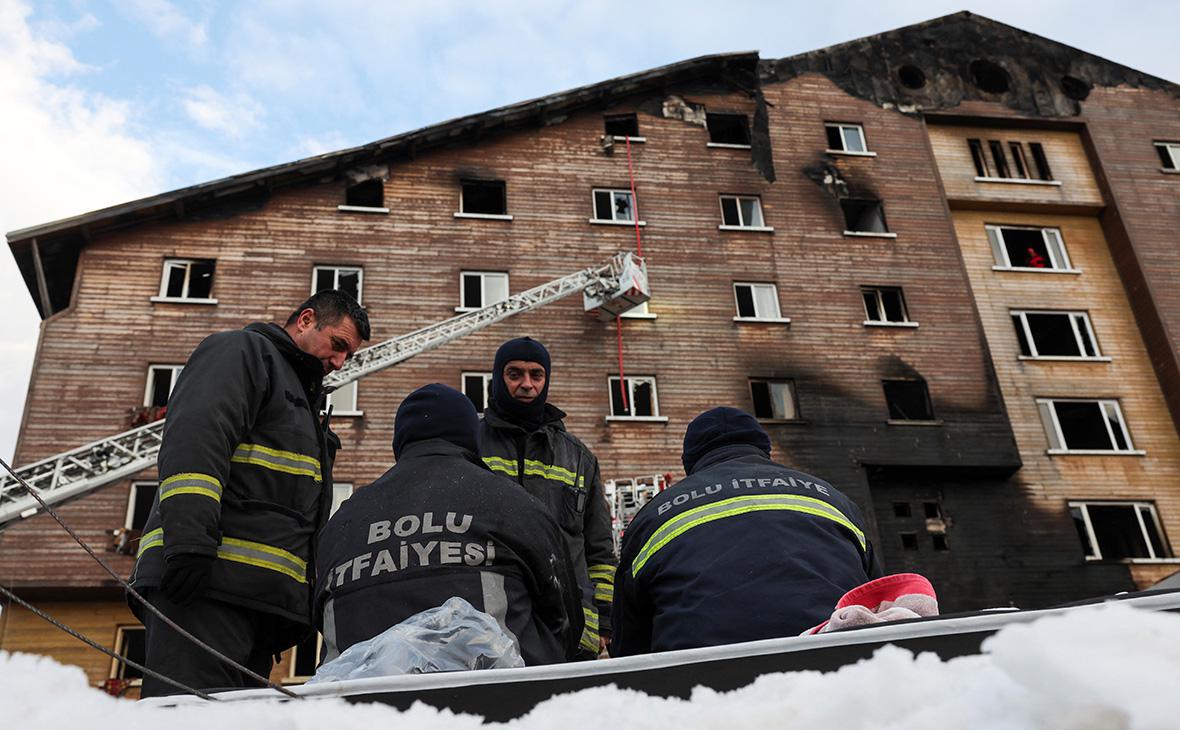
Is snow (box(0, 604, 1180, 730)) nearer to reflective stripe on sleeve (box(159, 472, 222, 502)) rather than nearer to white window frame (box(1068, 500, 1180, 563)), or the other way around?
reflective stripe on sleeve (box(159, 472, 222, 502))

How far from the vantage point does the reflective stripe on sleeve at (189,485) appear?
3369 millimetres

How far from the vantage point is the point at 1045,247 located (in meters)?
23.5

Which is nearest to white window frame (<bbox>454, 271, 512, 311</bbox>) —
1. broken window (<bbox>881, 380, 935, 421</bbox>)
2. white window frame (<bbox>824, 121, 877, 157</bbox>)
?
broken window (<bbox>881, 380, 935, 421</bbox>)

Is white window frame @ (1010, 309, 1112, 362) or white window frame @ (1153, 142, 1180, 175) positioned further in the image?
white window frame @ (1153, 142, 1180, 175)

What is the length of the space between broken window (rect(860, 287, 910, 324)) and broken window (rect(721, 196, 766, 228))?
3.14 m

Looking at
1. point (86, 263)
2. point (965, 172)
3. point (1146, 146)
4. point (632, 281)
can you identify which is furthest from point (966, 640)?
point (1146, 146)

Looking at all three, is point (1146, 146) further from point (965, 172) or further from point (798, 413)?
point (798, 413)

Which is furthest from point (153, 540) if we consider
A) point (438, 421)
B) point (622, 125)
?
point (622, 125)

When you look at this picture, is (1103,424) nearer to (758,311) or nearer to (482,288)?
(758,311)

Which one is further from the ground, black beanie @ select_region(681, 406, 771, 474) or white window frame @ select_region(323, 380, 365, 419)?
white window frame @ select_region(323, 380, 365, 419)

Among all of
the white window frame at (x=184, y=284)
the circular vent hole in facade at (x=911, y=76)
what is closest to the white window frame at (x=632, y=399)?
the white window frame at (x=184, y=284)

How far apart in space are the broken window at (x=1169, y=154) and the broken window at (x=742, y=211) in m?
12.0

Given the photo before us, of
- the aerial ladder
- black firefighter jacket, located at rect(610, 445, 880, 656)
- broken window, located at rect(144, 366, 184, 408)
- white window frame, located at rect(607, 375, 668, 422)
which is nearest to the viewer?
black firefighter jacket, located at rect(610, 445, 880, 656)

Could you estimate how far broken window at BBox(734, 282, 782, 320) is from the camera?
20828 millimetres
